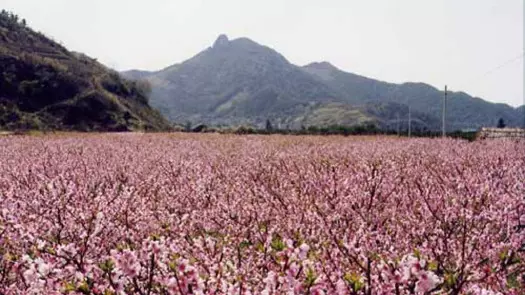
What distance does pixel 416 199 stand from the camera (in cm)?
804

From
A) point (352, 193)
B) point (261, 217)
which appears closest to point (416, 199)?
point (352, 193)

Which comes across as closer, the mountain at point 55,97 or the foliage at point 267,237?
the foliage at point 267,237

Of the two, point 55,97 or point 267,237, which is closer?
point 267,237

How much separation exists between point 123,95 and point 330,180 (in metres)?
114

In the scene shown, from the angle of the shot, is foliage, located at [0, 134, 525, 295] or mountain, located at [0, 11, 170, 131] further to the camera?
mountain, located at [0, 11, 170, 131]

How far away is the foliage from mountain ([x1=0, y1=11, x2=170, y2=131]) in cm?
7243

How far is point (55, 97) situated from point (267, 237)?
9657cm

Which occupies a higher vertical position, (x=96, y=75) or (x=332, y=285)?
(x=96, y=75)

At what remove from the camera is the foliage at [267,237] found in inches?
124

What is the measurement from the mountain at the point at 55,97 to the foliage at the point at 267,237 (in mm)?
72428

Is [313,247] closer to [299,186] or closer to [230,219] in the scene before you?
[230,219]

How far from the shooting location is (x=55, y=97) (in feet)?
305

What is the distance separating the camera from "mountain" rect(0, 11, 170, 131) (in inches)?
3303

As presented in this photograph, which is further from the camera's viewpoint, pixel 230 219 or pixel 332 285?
pixel 230 219
